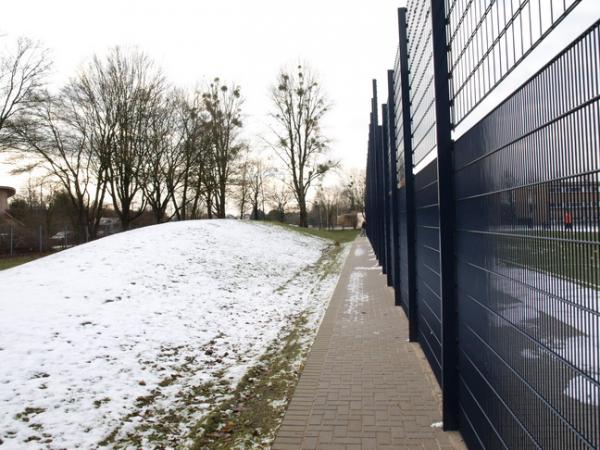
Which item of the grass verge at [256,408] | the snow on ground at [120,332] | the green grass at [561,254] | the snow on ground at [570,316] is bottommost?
the grass verge at [256,408]

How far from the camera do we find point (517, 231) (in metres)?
2.08

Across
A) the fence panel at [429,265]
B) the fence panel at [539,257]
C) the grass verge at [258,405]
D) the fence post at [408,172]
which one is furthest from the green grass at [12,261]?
the fence panel at [539,257]

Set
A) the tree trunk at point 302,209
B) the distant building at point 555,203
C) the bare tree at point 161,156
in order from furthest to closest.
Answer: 1. the tree trunk at point 302,209
2. the bare tree at point 161,156
3. the distant building at point 555,203

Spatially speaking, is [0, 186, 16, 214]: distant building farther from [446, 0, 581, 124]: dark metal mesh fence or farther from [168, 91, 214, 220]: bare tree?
[446, 0, 581, 124]: dark metal mesh fence

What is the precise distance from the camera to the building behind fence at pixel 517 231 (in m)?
1.47

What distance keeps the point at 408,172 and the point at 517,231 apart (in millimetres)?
3970

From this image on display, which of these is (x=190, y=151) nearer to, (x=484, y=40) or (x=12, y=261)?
(x=12, y=261)

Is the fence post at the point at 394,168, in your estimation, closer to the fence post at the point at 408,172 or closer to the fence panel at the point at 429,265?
the fence post at the point at 408,172

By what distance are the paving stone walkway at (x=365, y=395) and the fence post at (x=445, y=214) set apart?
0.35 metres

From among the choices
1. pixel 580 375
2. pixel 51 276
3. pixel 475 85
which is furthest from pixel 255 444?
pixel 51 276

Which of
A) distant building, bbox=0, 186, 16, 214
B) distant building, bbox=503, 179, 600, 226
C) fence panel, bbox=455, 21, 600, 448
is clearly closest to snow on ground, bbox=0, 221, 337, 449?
fence panel, bbox=455, 21, 600, 448

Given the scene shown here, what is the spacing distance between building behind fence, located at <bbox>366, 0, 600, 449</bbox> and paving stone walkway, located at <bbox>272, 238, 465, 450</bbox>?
0.41 m

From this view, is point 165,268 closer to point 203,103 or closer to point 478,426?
point 478,426

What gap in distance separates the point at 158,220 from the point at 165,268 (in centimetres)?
1974
